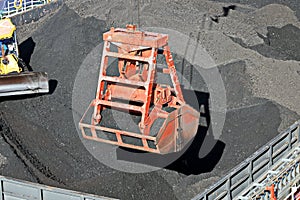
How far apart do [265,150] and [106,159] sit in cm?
310

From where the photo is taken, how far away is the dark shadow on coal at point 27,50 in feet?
Result: 44.1

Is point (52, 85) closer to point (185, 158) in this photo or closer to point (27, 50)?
point (27, 50)

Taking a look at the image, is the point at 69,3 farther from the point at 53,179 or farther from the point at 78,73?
the point at 53,179

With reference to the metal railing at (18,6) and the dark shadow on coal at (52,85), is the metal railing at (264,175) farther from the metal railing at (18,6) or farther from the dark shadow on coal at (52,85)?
the metal railing at (18,6)

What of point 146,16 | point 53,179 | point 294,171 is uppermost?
point 146,16

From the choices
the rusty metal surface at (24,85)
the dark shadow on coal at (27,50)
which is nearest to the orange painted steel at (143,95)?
the rusty metal surface at (24,85)

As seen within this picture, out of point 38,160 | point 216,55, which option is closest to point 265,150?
point 38,160

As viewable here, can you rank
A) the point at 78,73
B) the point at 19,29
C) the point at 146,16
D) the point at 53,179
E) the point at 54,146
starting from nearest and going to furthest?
the point at 53,179
the point at 54,146
the point at 78,73
the point at 146,16
the point at 19,29

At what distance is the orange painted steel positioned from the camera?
841 cm

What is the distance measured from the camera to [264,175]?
25.7 ft

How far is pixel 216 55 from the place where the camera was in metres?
12.8

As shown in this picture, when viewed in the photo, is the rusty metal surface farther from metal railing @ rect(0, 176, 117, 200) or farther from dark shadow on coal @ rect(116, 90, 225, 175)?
metal railing @ rect(0, 176, 117, 200)

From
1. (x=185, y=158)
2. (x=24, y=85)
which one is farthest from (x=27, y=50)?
(x=185, y=158)

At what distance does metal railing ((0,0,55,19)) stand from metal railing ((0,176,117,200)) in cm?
823
